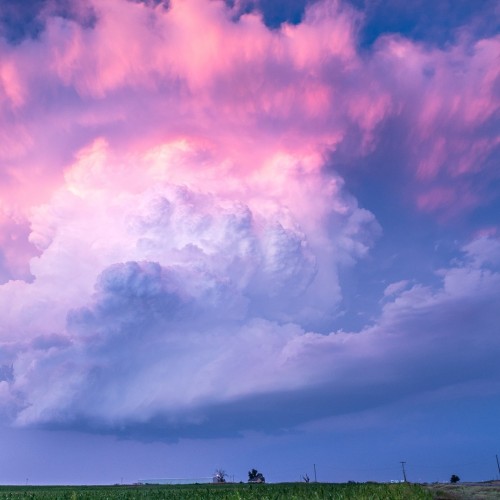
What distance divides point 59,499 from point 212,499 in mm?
14602

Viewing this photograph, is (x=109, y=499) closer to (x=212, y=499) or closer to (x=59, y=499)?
(x=59, y=499)

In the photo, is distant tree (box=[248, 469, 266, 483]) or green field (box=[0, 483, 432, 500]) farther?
distant tree (box=[248, 469, 266, 483])

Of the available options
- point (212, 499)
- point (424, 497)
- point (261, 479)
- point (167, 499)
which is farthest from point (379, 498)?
point (261, 479)

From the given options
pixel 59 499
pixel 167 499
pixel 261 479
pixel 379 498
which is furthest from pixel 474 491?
pixel 261 479

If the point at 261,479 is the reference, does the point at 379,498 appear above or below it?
below

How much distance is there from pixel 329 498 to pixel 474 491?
96.4 ft

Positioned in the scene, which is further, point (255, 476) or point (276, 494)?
point (255, 476)

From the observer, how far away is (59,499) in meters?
49.0

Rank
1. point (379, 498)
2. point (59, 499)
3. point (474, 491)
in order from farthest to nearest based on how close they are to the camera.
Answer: point (474, 491) → point (59, 499) → point (379, 498)

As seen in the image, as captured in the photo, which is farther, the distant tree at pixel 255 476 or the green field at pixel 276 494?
the distant tree at pixel 255 476

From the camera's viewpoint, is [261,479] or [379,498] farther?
[261,479]

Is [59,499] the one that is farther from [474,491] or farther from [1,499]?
[474,491]

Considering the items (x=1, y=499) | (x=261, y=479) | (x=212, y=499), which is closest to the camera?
(x=212, y=499)

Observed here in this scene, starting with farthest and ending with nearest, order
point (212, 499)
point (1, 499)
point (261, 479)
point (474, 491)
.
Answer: point (261, 479), point (1, 499), point (474, 491), point (212, 499)
